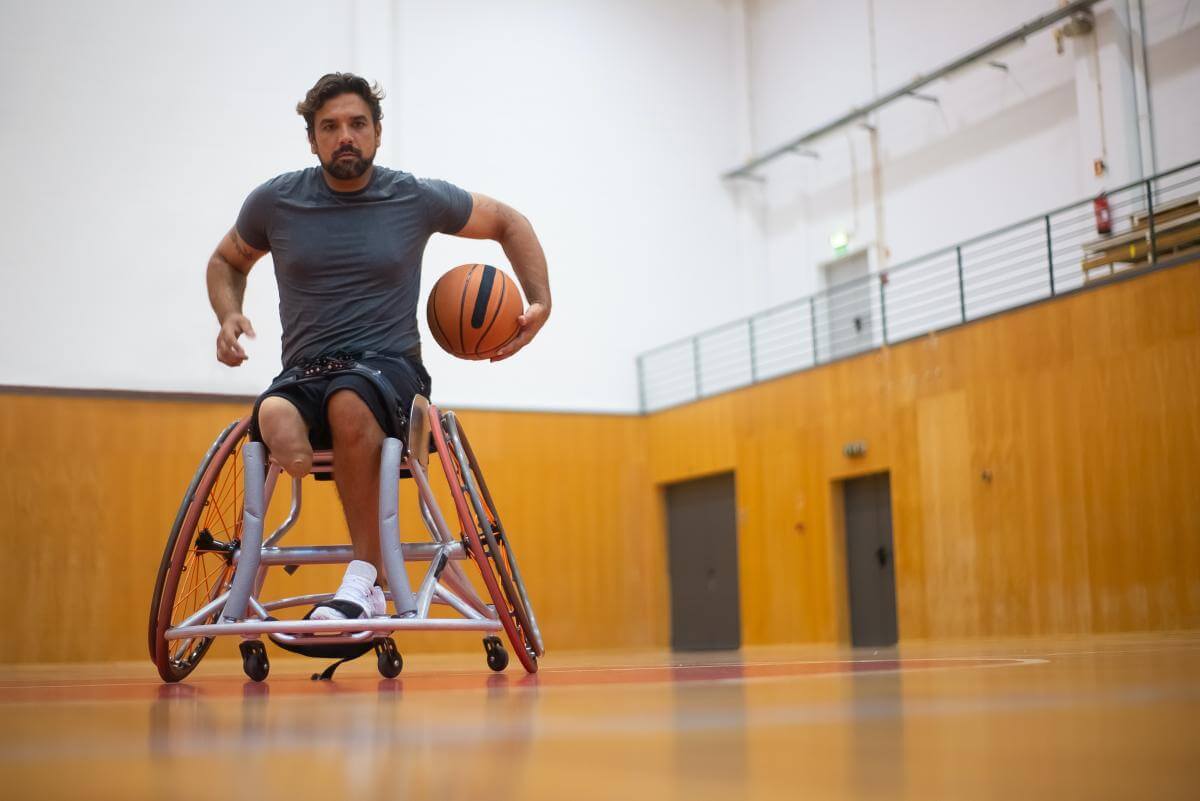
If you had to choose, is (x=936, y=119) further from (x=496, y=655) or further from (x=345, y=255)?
(x=496, y=655)

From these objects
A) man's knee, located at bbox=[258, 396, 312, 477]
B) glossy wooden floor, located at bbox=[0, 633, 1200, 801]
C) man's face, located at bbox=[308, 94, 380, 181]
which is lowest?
glossy wooden floor, located at bbox=[0, 633, 1200, 801]

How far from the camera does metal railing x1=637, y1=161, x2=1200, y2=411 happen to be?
847 cm

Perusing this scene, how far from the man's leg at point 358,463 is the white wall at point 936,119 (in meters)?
8.03

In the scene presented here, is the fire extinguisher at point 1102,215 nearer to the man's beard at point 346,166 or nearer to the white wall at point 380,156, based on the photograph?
the white wall at point 380,156

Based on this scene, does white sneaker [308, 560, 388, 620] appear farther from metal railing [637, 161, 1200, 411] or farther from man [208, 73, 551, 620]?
metal railing [637, 161, 1200, 411]

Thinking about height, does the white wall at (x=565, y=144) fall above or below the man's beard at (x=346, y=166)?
above

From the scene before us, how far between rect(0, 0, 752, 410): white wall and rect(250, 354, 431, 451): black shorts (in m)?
8.12

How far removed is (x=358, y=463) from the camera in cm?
282

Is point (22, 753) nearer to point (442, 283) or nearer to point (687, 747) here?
point (687, 747)

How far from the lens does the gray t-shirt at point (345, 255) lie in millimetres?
3041

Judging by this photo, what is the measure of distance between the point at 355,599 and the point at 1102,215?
7.99 meters

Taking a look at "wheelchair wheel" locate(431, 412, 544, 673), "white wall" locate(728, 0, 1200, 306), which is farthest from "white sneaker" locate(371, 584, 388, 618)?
"white wall" locate(728, 0, 1200, 306)

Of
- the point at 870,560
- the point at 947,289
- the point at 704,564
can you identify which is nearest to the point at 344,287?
the point at 870,560

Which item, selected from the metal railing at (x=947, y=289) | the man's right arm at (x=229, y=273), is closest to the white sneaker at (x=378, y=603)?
the man's right arm at (x=229, y=273)
